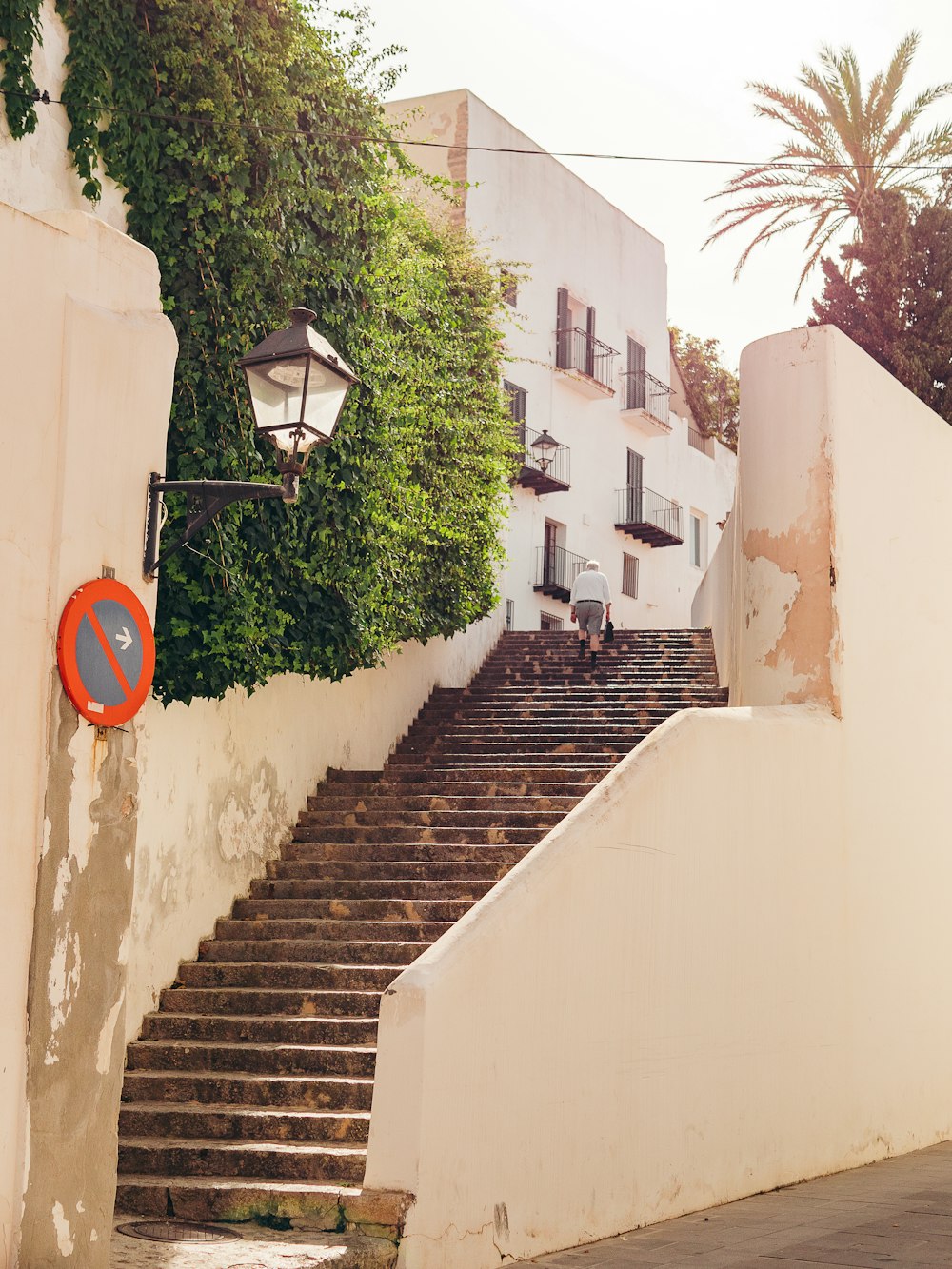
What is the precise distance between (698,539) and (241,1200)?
25.1 metres

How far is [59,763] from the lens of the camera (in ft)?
18.9

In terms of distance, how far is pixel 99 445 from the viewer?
20.0 ft

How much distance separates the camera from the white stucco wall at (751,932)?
22.2 feet

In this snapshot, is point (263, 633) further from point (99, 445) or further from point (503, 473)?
point (503, 473)

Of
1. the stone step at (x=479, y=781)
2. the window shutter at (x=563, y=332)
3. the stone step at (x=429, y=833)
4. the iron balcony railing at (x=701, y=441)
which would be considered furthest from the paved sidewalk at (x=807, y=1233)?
the iron balcony railing at (x=701, y=441)

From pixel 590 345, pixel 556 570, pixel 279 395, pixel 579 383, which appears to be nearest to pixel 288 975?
pixel 279 395

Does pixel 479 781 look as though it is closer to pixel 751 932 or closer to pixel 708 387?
pixel 751 932

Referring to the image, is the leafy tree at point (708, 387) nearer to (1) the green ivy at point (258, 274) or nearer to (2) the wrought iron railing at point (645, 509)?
(2) the wrought iron railing at point (645, 509)

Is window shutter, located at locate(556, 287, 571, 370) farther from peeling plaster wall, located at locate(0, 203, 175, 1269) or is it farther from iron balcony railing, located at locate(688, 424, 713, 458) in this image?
peeling plaster wall, located at locate(0, 203, 175, 1269)

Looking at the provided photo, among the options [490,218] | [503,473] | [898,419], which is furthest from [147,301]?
[490,218]

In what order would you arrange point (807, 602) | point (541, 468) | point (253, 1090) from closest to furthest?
point (253, 1090), point (807, 602), point (541, 468)

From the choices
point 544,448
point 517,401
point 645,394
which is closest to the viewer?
point 517,401

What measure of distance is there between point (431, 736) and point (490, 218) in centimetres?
1099

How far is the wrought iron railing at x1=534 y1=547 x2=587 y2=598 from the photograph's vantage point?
23.9 m
